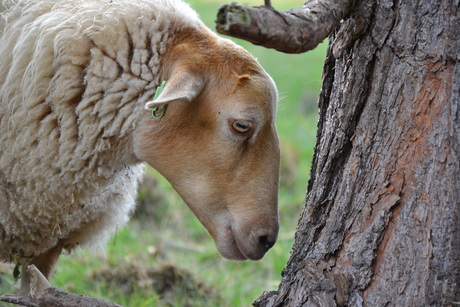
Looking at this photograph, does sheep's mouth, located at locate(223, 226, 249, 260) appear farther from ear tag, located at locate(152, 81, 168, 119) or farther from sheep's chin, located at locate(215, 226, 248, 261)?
ear tag, located at locate(152, 81, 168, 119)

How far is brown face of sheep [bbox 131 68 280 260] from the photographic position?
9.98ft

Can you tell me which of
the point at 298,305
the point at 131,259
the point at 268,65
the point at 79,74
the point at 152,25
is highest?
the point at 152,25

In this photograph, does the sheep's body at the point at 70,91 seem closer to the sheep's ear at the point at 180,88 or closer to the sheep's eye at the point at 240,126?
the sheep's ear at the point at 180,88

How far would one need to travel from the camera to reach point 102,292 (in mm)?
4520

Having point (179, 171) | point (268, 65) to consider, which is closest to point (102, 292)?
point (179, 171)

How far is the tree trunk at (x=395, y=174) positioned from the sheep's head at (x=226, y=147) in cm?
48

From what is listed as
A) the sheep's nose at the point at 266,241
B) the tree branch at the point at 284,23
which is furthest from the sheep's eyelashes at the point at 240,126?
the tree branch at the point at 284,23

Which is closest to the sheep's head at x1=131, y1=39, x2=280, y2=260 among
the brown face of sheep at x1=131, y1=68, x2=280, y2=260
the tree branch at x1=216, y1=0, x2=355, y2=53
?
the brown face of sheep at x1=131, y1=68, x2=280, y2=260

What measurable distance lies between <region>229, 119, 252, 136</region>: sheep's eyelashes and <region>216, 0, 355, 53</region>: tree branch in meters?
0.67

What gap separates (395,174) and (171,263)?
2.66 m

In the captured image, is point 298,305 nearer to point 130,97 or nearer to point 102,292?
point 130,97

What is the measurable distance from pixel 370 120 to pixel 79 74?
1.49 metres

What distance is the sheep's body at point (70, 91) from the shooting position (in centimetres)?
304

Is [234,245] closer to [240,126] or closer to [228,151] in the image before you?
[228,151]
